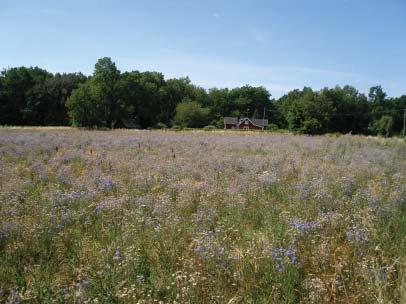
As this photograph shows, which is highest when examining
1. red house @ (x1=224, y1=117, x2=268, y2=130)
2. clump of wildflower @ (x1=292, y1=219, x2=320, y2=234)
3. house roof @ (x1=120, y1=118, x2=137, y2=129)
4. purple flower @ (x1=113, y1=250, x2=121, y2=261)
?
red house @ (x1=224, y1=117, x2=268, y2=130)

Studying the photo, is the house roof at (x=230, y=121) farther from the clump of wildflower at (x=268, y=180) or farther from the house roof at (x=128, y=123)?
the clump of wildflower at (x=268, y=180)

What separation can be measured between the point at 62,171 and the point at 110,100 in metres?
62.9

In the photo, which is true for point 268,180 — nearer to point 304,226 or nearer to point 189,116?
point 304,226

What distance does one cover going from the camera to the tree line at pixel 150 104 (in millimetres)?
67062

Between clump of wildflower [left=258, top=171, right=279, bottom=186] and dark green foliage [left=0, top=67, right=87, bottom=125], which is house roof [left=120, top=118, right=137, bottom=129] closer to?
dark green foliage [left=0, top=67, right=87, bottom=125]

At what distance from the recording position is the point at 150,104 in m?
83.7

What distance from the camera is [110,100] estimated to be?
69.8m

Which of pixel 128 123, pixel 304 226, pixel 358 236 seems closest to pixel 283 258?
pixel 304 226

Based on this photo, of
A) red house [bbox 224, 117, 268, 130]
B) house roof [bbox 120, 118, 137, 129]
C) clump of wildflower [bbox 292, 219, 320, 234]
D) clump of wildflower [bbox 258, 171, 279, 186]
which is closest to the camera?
clump of wildflower [bbox 292, 219, 320, 234]

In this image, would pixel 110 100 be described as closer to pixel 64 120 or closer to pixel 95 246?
pixel 64 120

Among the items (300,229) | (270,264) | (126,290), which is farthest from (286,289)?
(126,290)

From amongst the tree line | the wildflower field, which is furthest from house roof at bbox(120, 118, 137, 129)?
the wildflower field

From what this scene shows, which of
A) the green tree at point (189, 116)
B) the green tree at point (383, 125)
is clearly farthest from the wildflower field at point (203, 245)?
the green tree at point (383, 125)

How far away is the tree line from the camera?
67.1m
